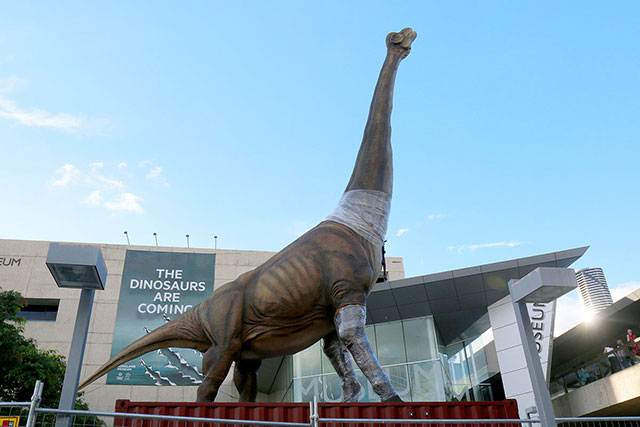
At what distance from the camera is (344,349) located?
355 inches

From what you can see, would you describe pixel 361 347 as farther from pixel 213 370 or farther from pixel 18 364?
pixel 18 364

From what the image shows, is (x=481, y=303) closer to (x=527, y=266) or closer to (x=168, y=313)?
(x=527, y=266)

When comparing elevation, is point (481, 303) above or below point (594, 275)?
below

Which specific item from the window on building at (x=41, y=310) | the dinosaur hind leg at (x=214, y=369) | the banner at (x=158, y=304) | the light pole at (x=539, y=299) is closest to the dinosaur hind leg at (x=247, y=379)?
the dinosaur hind leg at (x=214, y=369)

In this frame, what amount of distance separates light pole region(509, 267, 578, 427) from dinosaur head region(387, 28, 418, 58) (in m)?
5.48

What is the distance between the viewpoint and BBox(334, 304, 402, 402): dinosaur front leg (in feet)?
25.2

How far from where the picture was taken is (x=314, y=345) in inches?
898

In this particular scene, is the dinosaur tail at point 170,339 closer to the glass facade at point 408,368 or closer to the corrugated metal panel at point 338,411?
the corrugated metal panel at point 338,411

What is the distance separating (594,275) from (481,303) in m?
36.4

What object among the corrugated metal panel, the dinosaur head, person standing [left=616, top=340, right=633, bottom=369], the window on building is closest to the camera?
the corrugated metal panel

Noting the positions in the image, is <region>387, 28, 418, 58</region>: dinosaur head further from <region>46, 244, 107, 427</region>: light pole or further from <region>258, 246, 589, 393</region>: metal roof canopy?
<region>258, 246, 589, 393</region>: metal roof canopy

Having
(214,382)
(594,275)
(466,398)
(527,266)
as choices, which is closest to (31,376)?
(214,382)

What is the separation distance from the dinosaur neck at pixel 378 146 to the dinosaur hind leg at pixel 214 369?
333 centimetres

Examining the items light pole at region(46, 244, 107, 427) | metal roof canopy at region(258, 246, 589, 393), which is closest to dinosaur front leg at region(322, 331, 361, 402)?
light pole at region(46, 244, 107, 427)
